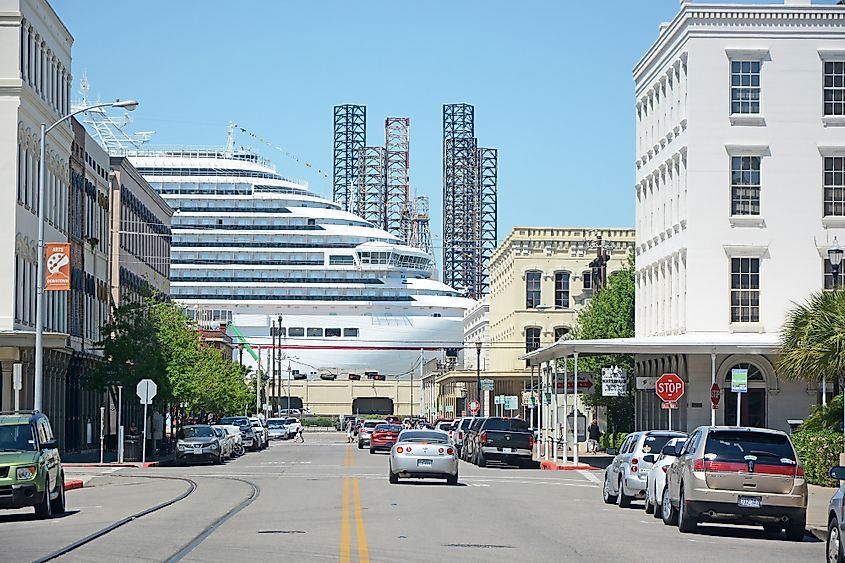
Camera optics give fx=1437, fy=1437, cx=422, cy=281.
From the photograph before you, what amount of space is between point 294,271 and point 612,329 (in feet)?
271

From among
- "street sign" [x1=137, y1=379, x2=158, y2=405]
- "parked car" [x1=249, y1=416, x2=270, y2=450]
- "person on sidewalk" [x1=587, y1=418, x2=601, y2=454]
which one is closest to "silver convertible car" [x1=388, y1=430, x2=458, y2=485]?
"street sign" [x1=137, y1=379, x2=158, y2=405]

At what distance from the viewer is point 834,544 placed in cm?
1606

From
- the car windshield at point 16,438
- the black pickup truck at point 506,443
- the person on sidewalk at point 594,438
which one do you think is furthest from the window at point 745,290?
the car windshield at point 16,438

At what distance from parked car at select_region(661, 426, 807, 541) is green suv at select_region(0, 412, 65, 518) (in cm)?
1032

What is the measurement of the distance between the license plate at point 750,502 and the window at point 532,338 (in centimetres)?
6644

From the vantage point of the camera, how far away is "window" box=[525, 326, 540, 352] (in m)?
87.9

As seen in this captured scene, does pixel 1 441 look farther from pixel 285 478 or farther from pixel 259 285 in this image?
pixel 259 285

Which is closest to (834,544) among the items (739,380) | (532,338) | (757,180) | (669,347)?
(739,380)

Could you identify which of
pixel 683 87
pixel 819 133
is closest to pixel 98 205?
pixel 683 87

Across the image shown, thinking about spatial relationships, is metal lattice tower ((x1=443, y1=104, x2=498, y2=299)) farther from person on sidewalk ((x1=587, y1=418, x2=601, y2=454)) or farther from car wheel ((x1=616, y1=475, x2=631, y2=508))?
car wheel ((x1=616, y1=475, x2=631, y2=508))

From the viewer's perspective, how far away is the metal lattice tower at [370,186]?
181875 mm

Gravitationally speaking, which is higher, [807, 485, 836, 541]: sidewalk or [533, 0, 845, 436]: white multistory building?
[533, 0, 845, 436]: white multistory building

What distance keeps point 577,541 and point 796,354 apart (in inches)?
626

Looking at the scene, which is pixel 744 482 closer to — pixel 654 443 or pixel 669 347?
pixel 654 443
